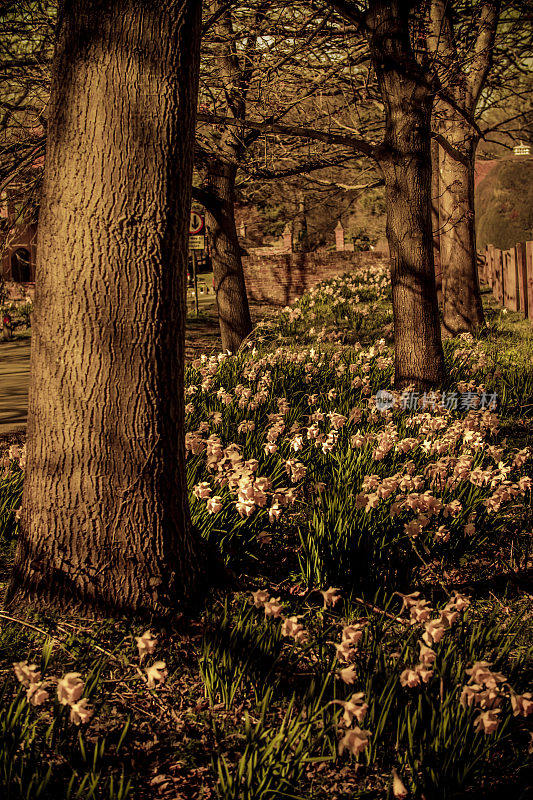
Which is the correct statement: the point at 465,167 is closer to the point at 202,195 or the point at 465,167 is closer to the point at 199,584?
the point at 202,195

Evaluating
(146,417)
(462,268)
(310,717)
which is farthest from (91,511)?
(462,268)

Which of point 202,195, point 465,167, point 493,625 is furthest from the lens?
point 465,167

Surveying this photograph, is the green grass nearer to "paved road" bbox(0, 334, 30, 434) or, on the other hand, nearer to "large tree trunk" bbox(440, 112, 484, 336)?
"paved road" bbox(0, 334, 30, 434)

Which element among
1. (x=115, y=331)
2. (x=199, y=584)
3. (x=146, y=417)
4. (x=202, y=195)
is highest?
(x=202, y=195)

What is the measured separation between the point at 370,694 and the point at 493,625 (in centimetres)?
89

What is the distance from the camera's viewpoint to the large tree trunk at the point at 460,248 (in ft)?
35.1

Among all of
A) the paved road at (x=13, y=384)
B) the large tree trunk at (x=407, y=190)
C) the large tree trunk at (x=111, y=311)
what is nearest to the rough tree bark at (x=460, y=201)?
the large tree trunk at (x=407, y=190)

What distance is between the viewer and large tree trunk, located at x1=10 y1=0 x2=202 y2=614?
2.52 m

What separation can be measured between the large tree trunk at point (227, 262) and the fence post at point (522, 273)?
5367 mm

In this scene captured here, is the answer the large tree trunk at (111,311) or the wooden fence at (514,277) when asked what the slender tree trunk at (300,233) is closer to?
the wooden fence at (514,277)

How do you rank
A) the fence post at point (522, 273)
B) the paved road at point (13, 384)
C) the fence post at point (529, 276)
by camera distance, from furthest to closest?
1. the fence post at point (522, 273)
2. the fence post at point (529, 276)
3. the paved road at point (13, 384)

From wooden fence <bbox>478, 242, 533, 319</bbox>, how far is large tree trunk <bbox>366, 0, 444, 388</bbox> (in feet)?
19.9

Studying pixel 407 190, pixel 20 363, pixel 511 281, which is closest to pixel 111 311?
pixel 407 190

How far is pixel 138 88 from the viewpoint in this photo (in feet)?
8.28
